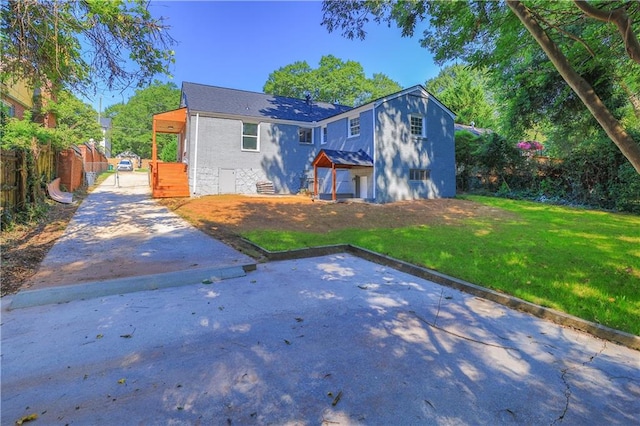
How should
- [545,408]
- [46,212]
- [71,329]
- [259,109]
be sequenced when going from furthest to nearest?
[259,109] < [46,212] < [71,329] < [545,408]

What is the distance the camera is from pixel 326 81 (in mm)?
37938

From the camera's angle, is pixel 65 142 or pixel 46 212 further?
pixel 65 142

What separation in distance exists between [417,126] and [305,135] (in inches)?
287

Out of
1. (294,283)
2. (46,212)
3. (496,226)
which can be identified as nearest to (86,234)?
(46,212)

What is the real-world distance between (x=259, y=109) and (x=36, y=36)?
50.1 feet

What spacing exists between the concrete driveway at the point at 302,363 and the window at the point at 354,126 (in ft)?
48.1

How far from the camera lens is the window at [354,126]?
17969 mm

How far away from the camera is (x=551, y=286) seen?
485 centimetres

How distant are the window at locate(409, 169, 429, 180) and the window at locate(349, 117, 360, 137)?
3.71 meters

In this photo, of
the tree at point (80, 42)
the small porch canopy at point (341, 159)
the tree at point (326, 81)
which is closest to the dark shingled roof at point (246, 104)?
the small porch canopy at point (341, 159)

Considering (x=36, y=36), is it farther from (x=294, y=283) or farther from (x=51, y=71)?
(x=294, y=283)

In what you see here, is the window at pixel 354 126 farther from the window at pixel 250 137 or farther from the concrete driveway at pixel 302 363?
the concrete driveway at pixel 302 363

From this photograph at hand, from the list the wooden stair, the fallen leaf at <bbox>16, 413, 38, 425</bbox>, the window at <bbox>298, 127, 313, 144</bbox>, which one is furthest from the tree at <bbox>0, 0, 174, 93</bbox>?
the window at <bbox>298, 127, 313, 144</bbox>

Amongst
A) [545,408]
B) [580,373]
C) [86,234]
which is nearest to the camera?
[545,408]
